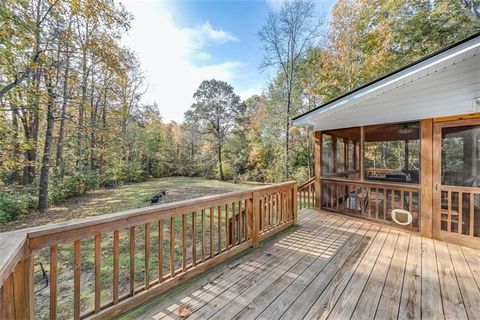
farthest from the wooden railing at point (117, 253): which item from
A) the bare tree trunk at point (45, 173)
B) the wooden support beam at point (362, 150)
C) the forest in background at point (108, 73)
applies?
the forest in background at point (108, 73)

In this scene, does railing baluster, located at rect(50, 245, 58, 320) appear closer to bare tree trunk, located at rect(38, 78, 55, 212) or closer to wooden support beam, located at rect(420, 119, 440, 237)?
wooden support beam, located at rect(420, 119, 440, 237)

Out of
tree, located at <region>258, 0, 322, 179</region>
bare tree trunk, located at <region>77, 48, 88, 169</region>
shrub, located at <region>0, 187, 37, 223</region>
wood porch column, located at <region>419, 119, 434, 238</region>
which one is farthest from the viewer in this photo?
tree, located at <region>258, 0, 322, 179</region>

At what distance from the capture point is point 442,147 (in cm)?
353

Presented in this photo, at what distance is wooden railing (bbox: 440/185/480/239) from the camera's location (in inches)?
127

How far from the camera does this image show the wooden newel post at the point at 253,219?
10.5 feet

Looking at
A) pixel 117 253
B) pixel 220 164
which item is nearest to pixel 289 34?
pixel 117 253

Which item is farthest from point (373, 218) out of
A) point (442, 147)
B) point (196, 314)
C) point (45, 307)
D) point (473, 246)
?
point (45, 307)

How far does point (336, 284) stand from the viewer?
2.31 meters

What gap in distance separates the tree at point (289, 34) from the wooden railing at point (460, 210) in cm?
805

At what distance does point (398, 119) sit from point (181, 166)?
1888 cm

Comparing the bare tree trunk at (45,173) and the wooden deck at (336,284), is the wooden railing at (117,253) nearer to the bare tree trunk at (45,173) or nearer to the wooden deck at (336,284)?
the wooden deck at (336,284)

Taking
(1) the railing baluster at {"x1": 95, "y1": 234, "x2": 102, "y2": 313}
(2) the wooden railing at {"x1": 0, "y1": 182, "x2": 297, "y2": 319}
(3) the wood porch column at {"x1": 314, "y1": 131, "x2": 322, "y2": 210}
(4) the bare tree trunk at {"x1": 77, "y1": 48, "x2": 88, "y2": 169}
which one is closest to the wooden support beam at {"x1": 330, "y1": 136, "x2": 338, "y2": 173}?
(3) the wood porch column at {"x1": 314, "y1": 131, "x2": 322, "y2": 210}

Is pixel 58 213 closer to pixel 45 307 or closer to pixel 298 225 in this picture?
pixel 45 307

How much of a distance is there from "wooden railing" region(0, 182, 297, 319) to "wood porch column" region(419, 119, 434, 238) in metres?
2.25
